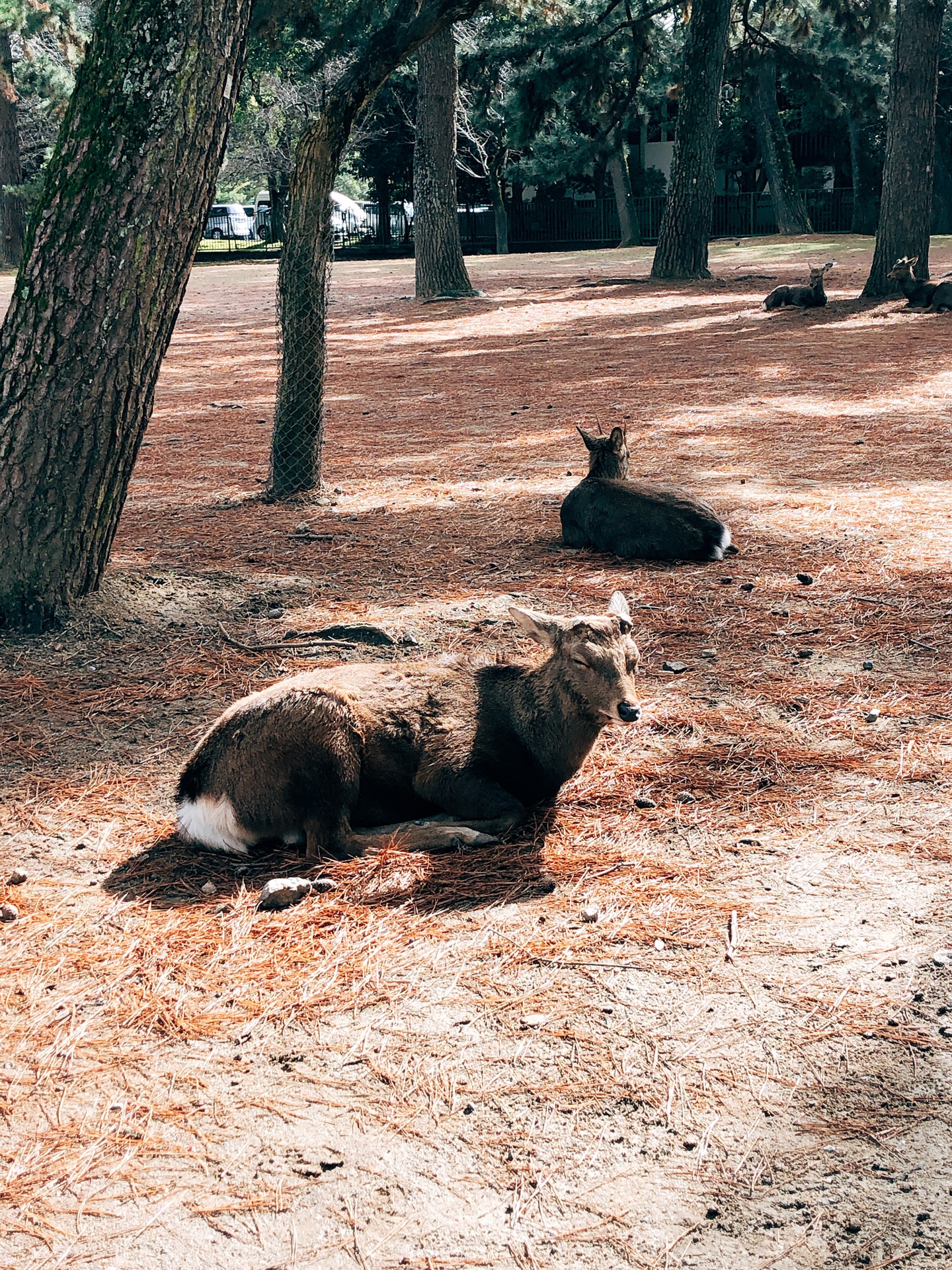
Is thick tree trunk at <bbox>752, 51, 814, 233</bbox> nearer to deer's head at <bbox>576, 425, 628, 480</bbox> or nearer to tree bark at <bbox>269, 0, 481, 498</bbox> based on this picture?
tree bark at <bbox>269, 0, 481, 498</bbox>

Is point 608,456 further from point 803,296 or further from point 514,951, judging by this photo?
point 803,296

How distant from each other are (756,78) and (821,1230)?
Answer: 3741 centimetres

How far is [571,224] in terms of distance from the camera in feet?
156

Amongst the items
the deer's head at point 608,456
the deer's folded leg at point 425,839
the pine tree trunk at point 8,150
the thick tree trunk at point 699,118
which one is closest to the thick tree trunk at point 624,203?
the pine tree trunk at point 8,150

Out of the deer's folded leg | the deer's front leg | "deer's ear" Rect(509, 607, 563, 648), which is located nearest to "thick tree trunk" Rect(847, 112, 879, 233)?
"deer's ear" Rect(509, 607, 563, 648)

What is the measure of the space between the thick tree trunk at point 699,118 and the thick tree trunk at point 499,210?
21850mm

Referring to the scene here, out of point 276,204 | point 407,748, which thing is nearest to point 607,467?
point 407,748

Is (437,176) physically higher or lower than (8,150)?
lower

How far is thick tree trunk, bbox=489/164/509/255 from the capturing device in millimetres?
44031

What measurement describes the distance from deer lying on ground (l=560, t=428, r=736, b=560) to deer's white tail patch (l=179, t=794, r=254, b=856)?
3596mm

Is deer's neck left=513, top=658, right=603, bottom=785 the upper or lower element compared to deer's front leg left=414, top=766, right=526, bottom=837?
upper

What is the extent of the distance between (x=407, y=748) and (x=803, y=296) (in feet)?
54.1

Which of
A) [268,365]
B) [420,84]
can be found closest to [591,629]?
[268,365]

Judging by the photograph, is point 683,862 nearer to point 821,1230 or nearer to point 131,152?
point 821,1230
